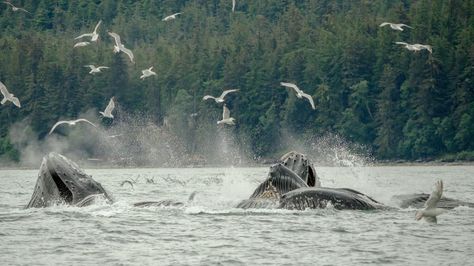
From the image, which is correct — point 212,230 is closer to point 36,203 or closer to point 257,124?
point 36,203

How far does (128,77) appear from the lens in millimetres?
135375

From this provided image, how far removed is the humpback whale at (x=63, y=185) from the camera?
24.4 metres

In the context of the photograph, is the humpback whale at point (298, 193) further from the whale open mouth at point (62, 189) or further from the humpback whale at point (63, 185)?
the whale open mouth at point (62, 189)

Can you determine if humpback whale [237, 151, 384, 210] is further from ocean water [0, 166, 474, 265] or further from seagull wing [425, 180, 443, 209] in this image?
seagull wing [425, 180, 443, 209]

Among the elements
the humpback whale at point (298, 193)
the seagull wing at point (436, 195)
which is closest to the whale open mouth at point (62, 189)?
the humpback whale at point (298, 193)

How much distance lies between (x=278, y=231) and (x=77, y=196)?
4.81 meters

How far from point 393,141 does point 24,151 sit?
4249 cm

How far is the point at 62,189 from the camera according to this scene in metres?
25.0

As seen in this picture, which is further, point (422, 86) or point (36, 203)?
point (422, 86)

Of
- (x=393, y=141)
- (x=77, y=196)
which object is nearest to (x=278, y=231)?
(x=77, y=196)

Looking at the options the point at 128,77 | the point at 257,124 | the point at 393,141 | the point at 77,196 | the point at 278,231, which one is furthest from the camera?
the point at 128,77

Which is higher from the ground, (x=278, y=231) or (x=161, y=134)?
(x=278, y=231)

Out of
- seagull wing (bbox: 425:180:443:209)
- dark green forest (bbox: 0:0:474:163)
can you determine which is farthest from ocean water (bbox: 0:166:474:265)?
dark green forest (bbox: 0:0:474:163)

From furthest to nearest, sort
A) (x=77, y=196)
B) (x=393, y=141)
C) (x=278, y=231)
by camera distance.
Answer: (x=393, y=141)
(x=77, y=196)
(x=278, y=231)
